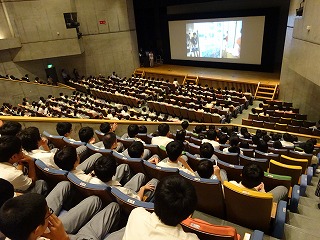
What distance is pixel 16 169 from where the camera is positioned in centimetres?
248

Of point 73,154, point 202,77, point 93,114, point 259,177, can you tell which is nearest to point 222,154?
point 259,177

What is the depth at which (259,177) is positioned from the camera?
251 cm

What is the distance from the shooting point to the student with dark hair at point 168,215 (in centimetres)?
146

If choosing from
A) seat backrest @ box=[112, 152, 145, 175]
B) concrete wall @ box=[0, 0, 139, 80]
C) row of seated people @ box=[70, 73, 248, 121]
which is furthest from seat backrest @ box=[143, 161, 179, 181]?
concrete wall @ box=[0, 0, 139, 80]

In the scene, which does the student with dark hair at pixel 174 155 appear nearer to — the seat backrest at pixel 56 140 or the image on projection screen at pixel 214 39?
the seat backrest at pixel 56 140

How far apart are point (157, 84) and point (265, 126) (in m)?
7.14

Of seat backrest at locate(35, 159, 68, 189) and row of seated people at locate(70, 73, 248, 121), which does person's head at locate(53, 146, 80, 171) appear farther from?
row of seated people at locate(70, 73, 248, 121)

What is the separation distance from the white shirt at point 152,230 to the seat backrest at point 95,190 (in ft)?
2.42

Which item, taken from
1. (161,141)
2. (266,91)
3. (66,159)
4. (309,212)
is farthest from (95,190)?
(266,91)

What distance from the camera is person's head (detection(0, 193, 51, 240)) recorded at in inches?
56.4

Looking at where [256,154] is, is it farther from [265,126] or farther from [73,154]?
[265,126]

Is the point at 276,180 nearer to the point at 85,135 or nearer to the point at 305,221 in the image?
the point at 305,221

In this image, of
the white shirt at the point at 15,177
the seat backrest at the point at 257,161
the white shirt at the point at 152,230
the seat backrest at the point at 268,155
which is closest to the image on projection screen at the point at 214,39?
the seat backrest at the point at 268,155

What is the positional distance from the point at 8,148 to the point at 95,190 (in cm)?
107
